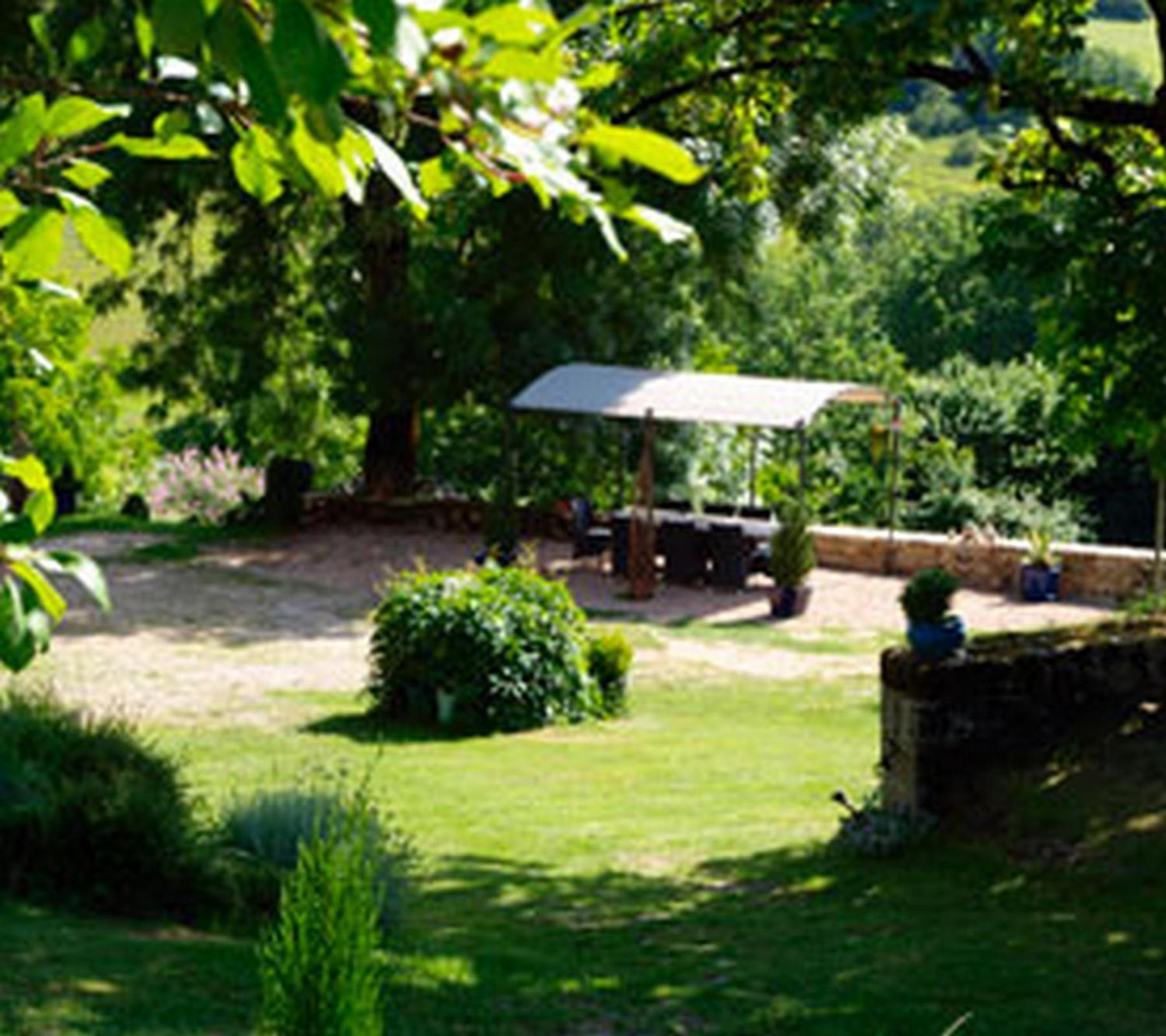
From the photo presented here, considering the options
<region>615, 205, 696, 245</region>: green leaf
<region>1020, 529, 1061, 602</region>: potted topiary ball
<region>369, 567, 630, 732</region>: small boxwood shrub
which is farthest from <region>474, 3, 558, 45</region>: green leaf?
<region>1020, 529, 1061, 602</region>: potted topiary ball

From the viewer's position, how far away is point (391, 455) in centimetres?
2695

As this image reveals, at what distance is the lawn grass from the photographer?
20.3ft

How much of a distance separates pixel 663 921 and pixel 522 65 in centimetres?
656

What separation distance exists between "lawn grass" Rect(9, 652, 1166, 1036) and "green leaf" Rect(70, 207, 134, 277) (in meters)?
3.13

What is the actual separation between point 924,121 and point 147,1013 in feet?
456

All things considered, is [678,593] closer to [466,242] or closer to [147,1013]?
[466,242]

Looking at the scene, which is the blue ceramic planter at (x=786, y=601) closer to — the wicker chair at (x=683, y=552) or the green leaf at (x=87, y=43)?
the wicker chair at (x=683, y=552)

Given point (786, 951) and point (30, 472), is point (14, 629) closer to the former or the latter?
point (30, 472)

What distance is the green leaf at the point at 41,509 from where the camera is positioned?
2.44m

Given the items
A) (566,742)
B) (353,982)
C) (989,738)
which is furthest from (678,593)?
(353,982)

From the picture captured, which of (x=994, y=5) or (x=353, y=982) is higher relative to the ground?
(x=994, y=5)

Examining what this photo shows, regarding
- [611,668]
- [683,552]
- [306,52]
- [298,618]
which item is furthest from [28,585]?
[683,552]

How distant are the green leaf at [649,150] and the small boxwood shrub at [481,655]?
12.2m

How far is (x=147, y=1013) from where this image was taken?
5.58 meters
